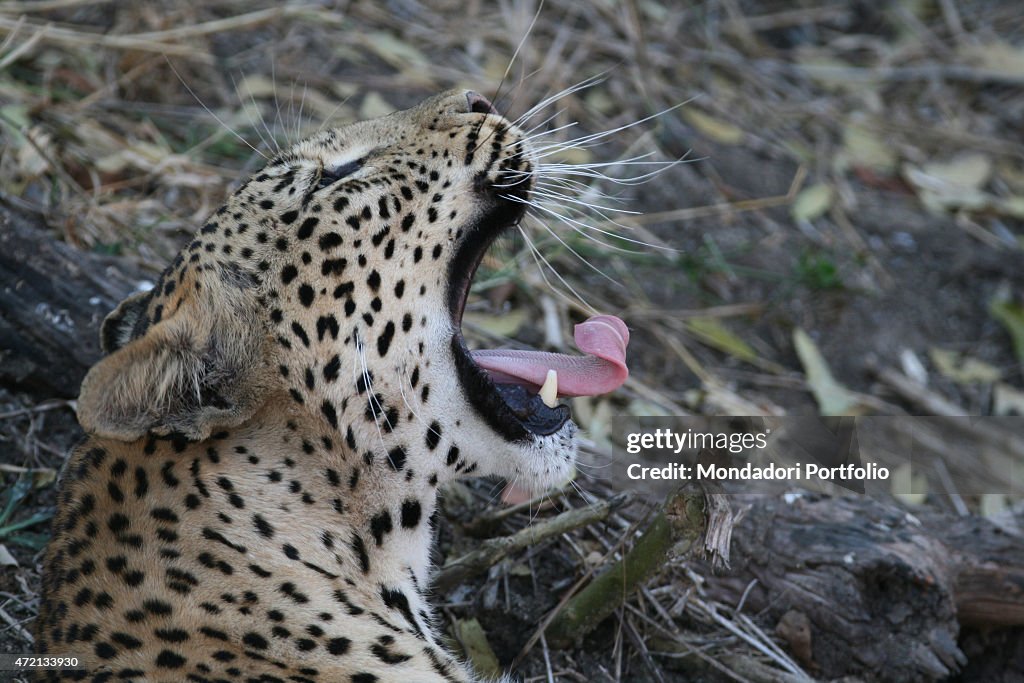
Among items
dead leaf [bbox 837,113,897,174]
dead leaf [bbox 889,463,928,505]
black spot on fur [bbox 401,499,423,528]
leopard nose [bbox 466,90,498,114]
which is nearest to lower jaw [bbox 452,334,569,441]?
black spot on fur [bbox 401,499,423,528]

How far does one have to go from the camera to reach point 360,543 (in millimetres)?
3061

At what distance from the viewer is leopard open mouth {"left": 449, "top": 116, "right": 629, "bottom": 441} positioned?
3.22 meters

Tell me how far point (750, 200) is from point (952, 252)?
1372mm

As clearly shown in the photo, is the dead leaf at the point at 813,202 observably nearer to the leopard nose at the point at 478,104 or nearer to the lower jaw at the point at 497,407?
the leopard nose at the point at 478,104

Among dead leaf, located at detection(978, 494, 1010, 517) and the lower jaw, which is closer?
the lower jaw

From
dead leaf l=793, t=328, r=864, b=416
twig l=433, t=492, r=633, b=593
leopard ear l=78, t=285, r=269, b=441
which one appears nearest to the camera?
leopard ear l=78, t=285, r=269, b=441

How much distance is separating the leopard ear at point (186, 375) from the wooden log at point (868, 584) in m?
1.97

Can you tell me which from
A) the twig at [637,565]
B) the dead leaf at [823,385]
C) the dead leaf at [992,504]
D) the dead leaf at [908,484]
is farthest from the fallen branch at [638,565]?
the dead leaf at [823,385]

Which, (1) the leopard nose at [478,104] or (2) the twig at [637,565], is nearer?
(2) the twig at [637,565]

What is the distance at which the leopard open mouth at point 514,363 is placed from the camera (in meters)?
3.22

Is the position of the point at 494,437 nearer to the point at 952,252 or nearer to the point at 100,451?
the point at 100,451

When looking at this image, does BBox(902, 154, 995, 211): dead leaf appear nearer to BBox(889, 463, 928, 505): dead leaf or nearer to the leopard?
BBox(889, 463, 928, 505): dead leaf

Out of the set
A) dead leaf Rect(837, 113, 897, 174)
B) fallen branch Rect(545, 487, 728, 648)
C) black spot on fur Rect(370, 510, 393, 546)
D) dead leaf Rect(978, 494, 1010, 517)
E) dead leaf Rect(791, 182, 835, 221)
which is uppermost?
dead leaf Rect(837, 113, 897, 174)

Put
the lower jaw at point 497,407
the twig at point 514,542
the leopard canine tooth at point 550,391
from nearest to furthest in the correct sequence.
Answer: the lower jaw at point 497,407 → the leopard canine tooth at point 550,391 → the twig at point 514,542
